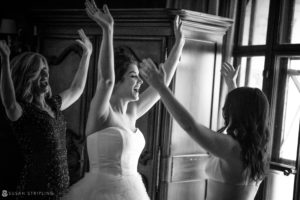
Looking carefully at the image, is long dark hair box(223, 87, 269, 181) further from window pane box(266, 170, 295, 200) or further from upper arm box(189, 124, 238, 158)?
window pane box(266, 170, 295, 200)

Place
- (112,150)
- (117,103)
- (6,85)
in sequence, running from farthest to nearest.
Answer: (117,103), (112,150), (6,85)

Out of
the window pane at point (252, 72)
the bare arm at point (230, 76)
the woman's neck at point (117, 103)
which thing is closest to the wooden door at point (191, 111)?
the window pane at point (252, 72)

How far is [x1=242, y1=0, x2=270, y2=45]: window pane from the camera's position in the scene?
3207 millimetres

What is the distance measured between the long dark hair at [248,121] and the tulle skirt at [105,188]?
653 mm

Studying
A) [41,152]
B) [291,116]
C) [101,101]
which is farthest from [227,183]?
[291,116]

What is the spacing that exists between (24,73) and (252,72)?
6.13ft

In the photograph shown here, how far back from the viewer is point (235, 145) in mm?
1890

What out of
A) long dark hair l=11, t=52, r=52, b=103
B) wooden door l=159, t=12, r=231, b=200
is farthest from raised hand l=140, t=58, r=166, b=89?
wooden door l=159, t=12, r=231, b=200

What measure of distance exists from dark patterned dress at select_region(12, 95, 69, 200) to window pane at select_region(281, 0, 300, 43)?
170 centimetres

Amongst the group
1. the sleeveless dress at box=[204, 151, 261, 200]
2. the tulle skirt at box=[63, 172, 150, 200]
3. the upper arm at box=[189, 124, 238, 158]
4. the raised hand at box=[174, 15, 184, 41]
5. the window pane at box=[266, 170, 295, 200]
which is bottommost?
the window pane at box=[266, 170, 295, 200]

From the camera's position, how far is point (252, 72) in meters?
3.30

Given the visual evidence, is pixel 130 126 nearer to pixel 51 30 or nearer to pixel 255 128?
pixel 255 128

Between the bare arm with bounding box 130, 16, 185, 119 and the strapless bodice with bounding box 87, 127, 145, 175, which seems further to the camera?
the bare arm with bounding box 130, 16, 185, 119

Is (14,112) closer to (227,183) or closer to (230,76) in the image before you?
(227,183)
